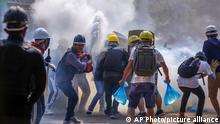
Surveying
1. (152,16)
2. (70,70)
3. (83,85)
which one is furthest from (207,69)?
(152,16)

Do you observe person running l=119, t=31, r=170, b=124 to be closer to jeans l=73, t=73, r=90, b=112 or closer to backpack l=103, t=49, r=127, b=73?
backpack l=103, t=49, r=127, b=73

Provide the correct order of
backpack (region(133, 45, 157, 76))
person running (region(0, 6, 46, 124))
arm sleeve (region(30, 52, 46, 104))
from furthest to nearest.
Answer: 1. backpack (region(133, 45, 157, 76))
2. arm sleeve (region(30, 52, 46, 104))
3. person running (region(0, 6, 46, 124))

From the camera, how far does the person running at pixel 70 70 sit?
8748 millimetres

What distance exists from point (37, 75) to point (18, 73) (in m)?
0.17

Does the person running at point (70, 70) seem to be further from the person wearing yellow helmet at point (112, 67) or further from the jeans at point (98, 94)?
the jeans at point (98, 94)

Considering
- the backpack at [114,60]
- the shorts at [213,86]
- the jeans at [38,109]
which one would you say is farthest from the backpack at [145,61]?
the backpack at [114,60]

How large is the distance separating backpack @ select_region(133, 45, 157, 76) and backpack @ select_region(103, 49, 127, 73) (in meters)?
2.71

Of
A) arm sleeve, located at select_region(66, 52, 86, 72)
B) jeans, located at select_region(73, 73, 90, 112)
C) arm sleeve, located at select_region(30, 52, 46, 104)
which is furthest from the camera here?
jeans, located at select_region(73, 73, 90, 112)

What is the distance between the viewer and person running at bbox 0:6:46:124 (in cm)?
397

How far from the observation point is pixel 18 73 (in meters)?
4.04

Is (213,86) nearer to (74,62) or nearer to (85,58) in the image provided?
(85,58)

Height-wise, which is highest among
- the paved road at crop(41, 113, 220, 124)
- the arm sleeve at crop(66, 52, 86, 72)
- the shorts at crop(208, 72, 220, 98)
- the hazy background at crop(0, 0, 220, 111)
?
the hazy background at crop(0, 0, 220, 111)

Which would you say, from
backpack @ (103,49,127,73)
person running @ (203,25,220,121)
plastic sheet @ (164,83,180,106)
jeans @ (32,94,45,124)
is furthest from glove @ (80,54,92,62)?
jeans @ (32,94,45,124)

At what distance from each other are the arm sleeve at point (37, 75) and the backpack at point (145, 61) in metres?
3.39
